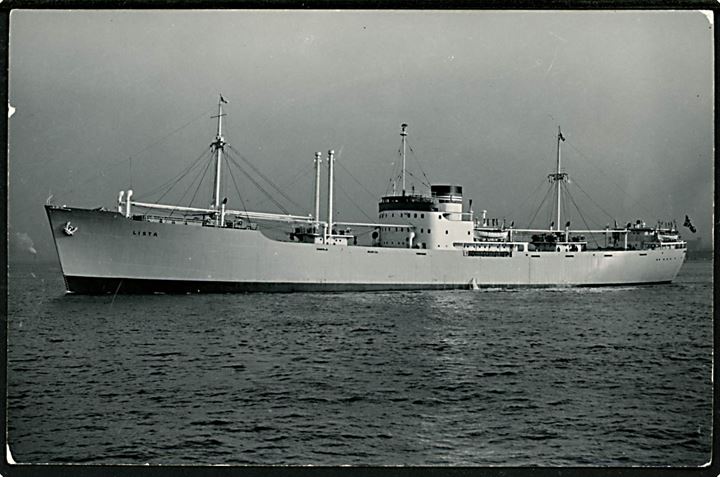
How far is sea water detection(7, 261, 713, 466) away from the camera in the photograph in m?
8.60

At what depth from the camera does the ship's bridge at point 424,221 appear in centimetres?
3428

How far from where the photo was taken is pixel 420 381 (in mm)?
12180

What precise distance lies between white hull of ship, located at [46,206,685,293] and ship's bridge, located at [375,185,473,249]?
3.05ft

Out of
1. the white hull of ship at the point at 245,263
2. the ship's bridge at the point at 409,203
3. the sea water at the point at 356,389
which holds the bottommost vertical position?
the sea water at the point at 356,389

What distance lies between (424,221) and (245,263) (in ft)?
34.2

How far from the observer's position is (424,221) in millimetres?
34250

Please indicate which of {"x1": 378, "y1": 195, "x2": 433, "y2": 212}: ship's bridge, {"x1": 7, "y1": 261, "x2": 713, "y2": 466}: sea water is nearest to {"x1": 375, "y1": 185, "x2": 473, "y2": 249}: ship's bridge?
{"x1": 378, "y1": 195, "x2": 433, "y2": 212}: ship's bridge

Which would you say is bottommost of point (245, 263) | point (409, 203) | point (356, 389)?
point (356, 389)

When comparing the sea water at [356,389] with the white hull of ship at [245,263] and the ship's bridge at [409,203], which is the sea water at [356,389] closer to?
the white hull of ship at [245,263]

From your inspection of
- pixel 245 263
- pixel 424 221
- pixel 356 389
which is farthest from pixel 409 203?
pixel 356 389

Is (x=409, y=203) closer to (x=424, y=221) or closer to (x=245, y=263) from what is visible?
(x=424, y=221)

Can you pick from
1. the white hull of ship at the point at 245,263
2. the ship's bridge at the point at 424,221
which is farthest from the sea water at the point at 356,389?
the ship's bridge at the point at 424,221

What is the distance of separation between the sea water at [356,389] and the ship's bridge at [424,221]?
42.8 feet

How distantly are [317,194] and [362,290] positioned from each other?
509 cm
